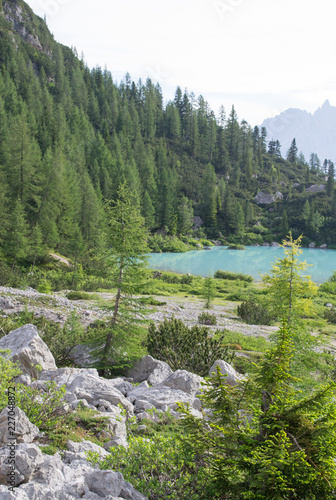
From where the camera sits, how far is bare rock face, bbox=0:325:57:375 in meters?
7.05

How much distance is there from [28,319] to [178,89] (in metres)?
133

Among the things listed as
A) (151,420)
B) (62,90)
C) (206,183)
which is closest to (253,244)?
(206,183)

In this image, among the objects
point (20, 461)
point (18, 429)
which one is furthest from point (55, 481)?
point (18, 429)

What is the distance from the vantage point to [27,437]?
3873 millimetres

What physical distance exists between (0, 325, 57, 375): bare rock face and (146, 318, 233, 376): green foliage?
11.6 ft

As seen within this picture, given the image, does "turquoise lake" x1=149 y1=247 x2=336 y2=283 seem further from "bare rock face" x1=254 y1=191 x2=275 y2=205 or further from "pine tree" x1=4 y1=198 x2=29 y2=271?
"bare rock face" x1=254 y1=191 x2=275 y2=205

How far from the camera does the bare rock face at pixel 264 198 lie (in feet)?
325

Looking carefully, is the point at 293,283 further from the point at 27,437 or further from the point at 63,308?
the point at 63,308

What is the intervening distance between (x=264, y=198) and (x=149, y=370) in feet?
318

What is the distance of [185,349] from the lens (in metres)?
10.2

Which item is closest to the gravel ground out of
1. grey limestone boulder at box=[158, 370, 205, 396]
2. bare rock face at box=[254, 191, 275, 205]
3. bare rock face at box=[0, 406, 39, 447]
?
grey limestone boulder at box=[158, 370, 205, 396]

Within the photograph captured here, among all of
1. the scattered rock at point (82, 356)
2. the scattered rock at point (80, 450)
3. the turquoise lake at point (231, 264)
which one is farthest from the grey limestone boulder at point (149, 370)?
the turquoise lake at point (231, 264)

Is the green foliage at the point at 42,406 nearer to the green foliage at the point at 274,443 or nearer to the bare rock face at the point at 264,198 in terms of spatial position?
the green foliage at the point at 274,443

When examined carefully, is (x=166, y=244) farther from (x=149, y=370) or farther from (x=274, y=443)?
(x=274, y=443)
